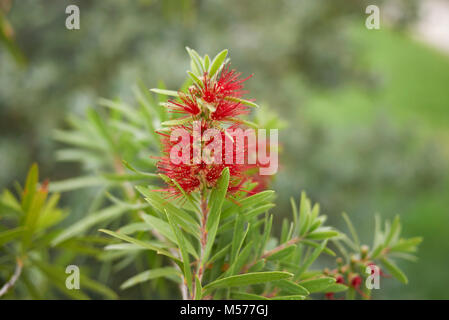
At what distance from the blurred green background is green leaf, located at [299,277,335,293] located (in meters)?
0.95

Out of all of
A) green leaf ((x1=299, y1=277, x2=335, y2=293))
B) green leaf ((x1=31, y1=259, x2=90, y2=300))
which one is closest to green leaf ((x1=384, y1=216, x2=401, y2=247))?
green leaf ((x1=299, y1=277, x2=335, y2=293))

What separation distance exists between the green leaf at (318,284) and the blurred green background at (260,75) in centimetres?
95

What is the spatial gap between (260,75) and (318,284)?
1.34 meters

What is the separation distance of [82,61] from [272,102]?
754mm

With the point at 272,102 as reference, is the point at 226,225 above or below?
below

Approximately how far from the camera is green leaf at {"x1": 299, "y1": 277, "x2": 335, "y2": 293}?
12.6 inches

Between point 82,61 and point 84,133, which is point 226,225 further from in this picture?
point 82,61

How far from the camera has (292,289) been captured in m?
0.33

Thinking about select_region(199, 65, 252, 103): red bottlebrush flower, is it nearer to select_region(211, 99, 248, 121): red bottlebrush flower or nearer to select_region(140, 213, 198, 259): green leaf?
select_region(211, 99, 248, 121): red bottlebrush flower

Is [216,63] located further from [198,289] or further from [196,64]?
[198,289]

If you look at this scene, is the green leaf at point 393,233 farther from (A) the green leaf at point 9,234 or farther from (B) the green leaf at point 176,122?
(A) the green leaf at point 9,234

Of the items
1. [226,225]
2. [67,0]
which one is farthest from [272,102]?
[226,225]

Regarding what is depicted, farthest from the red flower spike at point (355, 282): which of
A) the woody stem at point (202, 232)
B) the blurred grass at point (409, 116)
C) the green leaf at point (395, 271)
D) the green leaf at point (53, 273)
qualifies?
the blurred grass at point (409, 116)

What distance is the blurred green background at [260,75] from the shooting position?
1.34 metres
